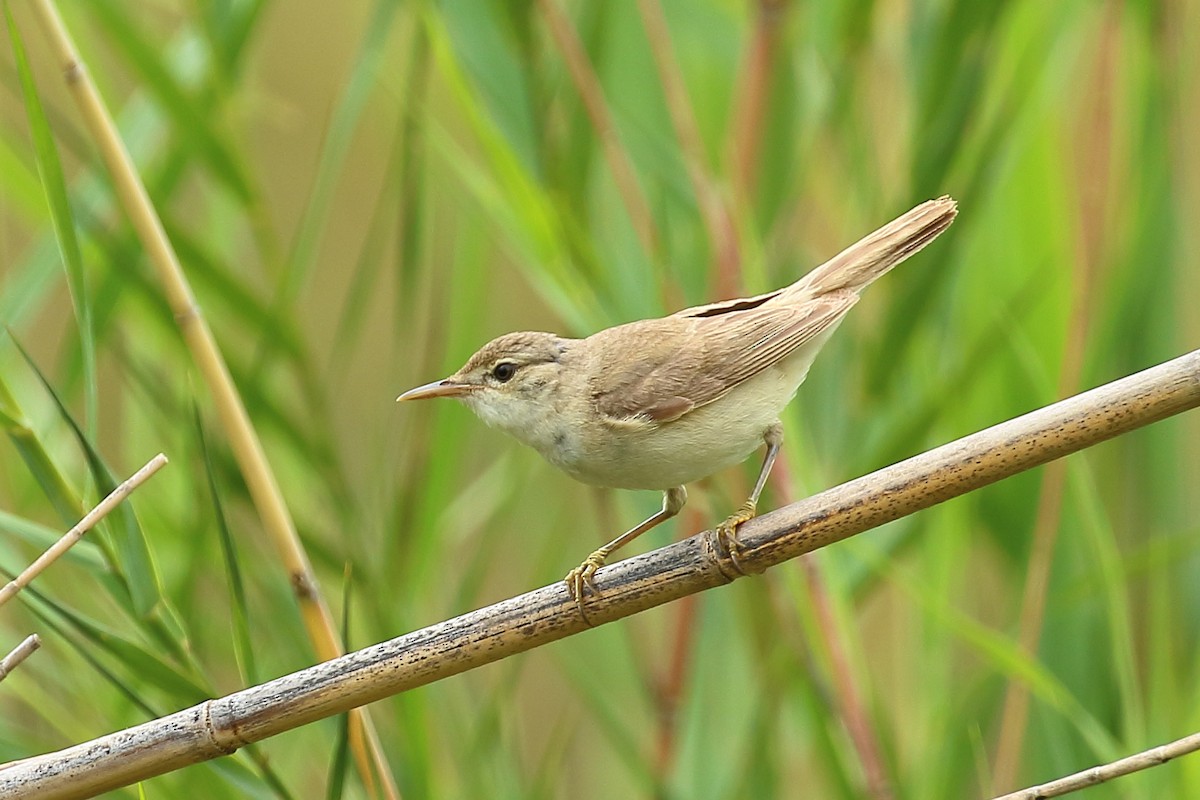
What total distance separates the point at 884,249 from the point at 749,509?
1.36ft

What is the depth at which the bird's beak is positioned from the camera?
78.7 inches

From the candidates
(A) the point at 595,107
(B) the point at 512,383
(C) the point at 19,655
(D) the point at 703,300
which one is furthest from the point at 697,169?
(C) the point at 19,655

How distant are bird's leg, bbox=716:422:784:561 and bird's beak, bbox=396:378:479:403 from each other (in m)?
0.48

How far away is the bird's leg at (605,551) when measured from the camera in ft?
4.65

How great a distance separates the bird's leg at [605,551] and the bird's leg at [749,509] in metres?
0.14

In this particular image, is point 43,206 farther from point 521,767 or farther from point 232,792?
point 521,767

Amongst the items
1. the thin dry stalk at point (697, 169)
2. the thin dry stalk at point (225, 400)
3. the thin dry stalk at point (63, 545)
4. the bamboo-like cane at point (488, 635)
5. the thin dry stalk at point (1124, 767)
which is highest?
the thin dry stalk at point (697, 169)

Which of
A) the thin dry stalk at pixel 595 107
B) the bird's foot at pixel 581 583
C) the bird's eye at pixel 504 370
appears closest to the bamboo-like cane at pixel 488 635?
the bird's foot at pixel 581 583

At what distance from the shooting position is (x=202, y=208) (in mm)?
3035

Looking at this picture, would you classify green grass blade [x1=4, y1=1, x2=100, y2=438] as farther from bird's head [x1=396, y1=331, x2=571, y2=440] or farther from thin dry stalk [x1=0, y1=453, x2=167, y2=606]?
bird's head [x1=396, y1=331, x2=571, y2=440]

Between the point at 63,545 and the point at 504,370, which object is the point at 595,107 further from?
the point at 63,545

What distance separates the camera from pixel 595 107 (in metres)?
2.15

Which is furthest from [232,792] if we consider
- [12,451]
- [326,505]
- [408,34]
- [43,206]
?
[408,34]

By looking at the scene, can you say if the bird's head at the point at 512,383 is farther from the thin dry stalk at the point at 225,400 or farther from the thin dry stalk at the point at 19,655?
the thin dry stalk at the point at 19,655
